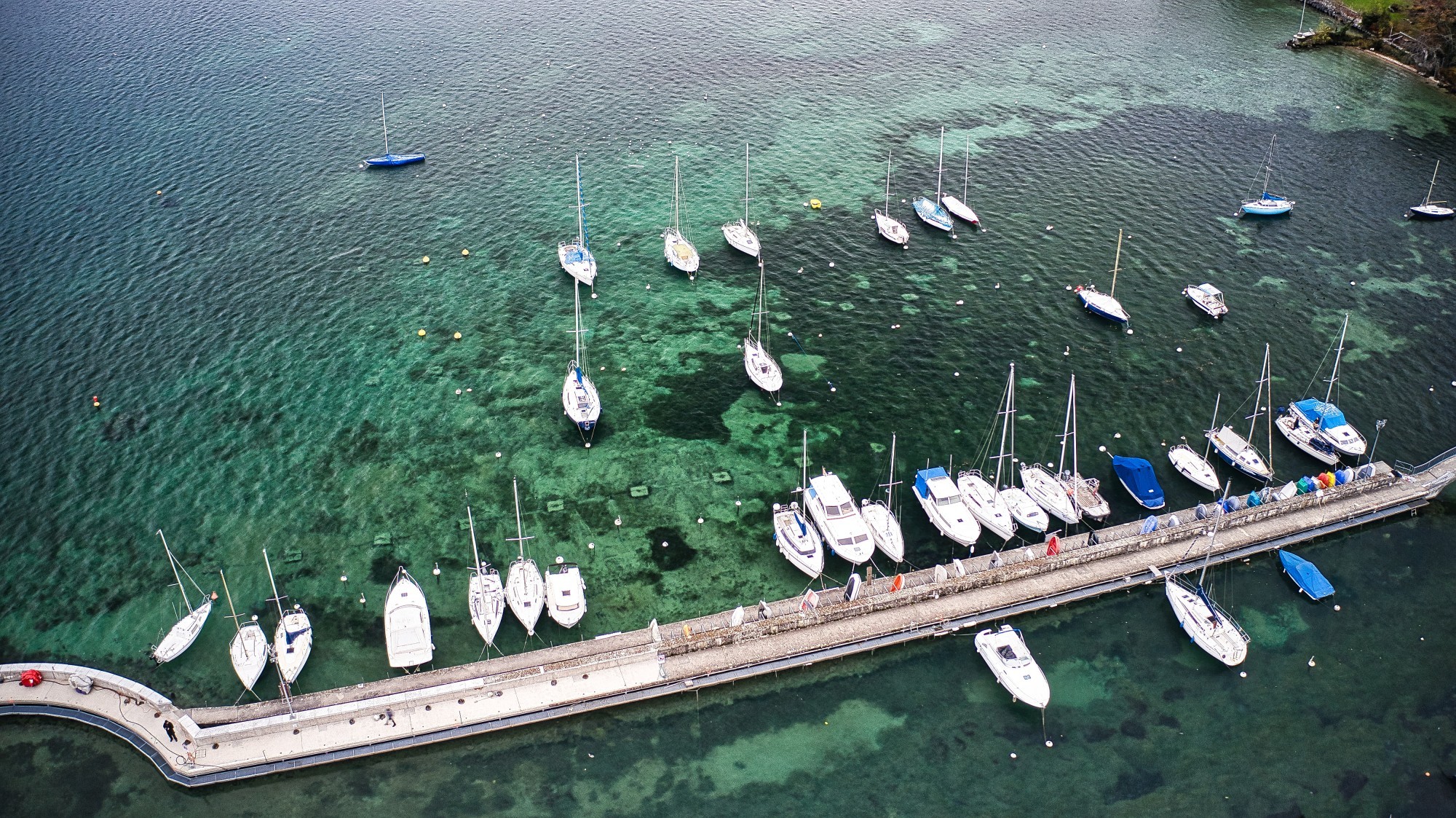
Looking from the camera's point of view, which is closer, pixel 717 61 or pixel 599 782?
pixel 599 782

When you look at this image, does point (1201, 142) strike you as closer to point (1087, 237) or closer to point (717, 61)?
point (1087, 237)

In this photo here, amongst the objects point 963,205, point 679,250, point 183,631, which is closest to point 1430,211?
point 963,205

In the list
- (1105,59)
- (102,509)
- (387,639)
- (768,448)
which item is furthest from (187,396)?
(1105,59)

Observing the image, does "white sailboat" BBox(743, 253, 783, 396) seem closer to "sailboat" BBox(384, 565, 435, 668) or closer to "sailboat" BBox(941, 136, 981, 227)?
"sailboat" BBox(941, 136, 981, 227)

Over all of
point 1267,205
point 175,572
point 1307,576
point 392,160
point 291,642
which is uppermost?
point 392,160

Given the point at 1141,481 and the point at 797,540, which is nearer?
the point at 797,540

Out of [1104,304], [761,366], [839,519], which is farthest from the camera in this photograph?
[1104,304]

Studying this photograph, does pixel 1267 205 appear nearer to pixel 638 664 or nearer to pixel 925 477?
pixel 925 477
